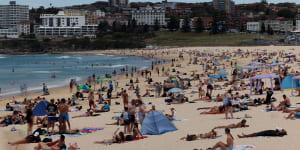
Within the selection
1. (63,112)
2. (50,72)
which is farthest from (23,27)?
(63,112)

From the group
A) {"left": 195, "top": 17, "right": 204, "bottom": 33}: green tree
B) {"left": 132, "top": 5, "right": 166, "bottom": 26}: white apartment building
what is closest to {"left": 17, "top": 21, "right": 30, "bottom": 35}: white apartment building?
{"left": 132, "top": 5, "right": 166, "bottom": 26}: white apartment building

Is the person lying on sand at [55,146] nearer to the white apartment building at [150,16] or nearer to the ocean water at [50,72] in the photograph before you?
the ocean water at [50,72]

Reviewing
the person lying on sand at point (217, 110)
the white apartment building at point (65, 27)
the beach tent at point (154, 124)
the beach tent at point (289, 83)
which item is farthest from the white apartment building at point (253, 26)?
the beach tent at point (154, 124)

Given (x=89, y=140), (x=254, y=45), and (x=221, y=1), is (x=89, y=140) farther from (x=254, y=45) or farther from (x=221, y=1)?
(x=221, y=1)

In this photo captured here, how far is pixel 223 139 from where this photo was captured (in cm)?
1020

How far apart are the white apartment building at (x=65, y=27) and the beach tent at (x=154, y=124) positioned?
13945cm

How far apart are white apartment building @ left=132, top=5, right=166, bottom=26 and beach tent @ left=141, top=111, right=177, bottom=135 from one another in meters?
141

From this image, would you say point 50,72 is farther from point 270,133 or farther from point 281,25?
point 281,25

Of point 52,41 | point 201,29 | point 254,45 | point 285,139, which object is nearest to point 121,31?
point 52,41

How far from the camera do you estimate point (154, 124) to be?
37.9ft

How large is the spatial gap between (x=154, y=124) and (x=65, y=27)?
492 ft

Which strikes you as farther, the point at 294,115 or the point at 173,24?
the point at 173,24

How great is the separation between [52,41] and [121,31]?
23.3 meters

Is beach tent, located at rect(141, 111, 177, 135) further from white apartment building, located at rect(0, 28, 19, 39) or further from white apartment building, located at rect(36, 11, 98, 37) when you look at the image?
white apartment building, located at rect(0, 28, 19, 39)
